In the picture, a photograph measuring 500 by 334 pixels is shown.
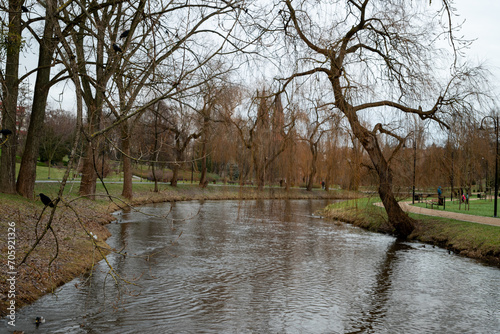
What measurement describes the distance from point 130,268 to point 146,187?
21.8 metres

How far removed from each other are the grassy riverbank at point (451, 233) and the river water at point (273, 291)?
2.05 ft

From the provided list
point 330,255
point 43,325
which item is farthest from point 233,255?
point 43,325

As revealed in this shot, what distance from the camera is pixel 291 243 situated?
43.7 ft

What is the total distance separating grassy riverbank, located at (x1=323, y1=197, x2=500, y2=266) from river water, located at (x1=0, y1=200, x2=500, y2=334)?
62 cm

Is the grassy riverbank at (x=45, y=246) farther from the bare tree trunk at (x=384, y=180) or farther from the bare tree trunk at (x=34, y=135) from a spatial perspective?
the bare tree trunk at (x=384, y=180)

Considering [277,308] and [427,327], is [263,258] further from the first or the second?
[427,327]

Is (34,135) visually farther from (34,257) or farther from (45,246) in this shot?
(34,257)

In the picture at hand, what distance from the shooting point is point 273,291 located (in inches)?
325

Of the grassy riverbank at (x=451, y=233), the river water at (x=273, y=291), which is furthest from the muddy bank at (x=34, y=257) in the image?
the grassy riverbank at (x=451, y=233)

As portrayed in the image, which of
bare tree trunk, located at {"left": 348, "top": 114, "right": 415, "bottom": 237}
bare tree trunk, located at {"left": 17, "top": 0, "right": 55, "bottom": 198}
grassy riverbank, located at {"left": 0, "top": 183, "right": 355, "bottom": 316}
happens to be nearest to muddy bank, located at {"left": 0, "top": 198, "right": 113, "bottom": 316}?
grassy riverbank, located at {"left": 0, "top": 183, "right": 355, "bottom": 316}

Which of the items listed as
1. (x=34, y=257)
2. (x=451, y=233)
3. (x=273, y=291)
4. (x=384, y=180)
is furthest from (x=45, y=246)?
(x=451, y=233)

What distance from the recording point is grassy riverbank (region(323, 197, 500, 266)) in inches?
463

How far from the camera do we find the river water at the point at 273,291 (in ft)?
21.2

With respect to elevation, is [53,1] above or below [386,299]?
above
